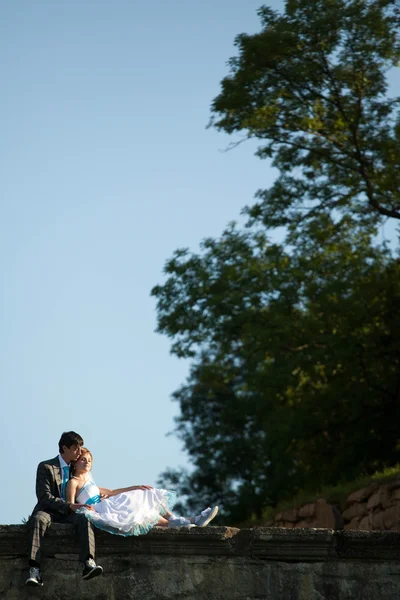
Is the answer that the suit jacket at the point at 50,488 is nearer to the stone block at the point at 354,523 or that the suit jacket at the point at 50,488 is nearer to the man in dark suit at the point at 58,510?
the man in dark suit at the point at 58,510

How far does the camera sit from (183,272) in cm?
2081

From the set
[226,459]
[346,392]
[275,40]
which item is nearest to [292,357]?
[346,392]

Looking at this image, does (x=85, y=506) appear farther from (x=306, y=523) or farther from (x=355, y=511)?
(x=306, y=523)

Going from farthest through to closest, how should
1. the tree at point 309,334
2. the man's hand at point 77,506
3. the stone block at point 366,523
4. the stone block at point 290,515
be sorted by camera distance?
1. the tree at point 309,334
2. the stone block at point 290,515
3. the stone block at point 366,523
4. the man's hand at point 77,506

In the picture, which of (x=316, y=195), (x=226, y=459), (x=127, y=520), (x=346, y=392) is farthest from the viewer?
(x=226, y=459)

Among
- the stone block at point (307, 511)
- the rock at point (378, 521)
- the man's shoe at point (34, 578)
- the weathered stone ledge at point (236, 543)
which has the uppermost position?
the stone block at point (307, 511)

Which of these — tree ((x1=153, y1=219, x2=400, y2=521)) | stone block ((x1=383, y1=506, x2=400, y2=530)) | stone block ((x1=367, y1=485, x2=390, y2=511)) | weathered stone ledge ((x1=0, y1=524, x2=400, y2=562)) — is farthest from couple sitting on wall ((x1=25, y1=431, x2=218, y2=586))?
tree ((x1=153, y1=219, x2=400, y2=521))

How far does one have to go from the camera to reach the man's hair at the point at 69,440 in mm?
7195

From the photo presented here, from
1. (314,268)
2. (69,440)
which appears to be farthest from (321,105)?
(69,440)

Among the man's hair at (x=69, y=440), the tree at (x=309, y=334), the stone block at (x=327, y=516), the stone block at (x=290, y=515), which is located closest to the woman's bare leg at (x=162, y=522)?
the man's hair at (x=69, y=440)

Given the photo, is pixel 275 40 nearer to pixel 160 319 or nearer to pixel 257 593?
pixel 160 319

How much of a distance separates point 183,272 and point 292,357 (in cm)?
379

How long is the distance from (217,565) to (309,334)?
1177 cm

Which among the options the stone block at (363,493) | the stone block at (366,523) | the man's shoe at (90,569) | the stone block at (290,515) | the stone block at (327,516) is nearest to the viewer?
the man's shoe at (90,569)
